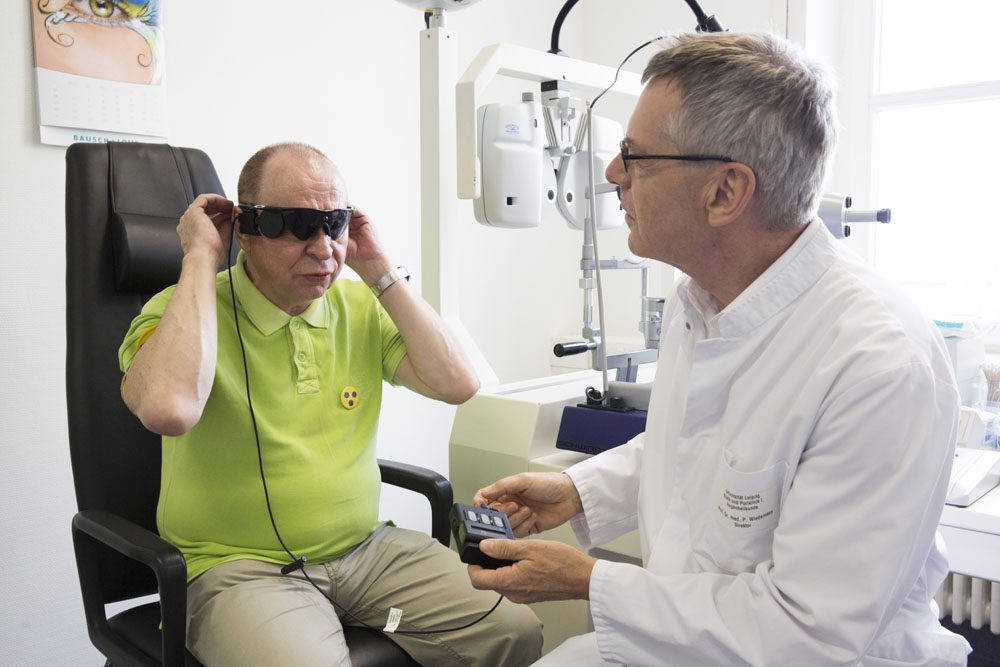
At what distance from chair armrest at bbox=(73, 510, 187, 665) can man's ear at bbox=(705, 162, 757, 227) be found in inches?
34.3

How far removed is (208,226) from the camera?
1.49m

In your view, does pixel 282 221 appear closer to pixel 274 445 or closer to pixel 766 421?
pixel 274 445

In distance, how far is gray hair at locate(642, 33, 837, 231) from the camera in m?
1.00

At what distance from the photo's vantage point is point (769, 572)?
37.3 inches

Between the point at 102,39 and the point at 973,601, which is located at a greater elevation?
the point at 102,39

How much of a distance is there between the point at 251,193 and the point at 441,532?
715 mm

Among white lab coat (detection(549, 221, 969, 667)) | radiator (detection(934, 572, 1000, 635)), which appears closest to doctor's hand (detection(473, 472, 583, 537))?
white lab coat (detection(549, 221, 969, 667))

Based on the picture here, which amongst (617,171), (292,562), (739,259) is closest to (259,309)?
(292,562)

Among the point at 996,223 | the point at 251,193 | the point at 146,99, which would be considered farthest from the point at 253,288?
the point at 996,223

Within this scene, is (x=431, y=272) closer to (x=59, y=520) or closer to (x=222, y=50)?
(x=222, y=50)

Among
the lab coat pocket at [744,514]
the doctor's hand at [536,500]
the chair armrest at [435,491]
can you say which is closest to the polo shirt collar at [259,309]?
the chair armrest at [435,491]

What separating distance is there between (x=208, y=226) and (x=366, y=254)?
30 centimetres

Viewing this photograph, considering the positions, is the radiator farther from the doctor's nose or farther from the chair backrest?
the chair backrest

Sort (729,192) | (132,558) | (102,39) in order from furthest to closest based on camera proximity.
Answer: (102,39), (132,558), (729,192)
